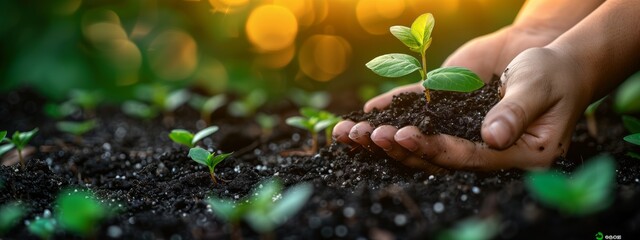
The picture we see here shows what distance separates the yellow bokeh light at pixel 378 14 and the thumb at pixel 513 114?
2.74m

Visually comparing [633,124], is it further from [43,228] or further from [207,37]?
[207,37]

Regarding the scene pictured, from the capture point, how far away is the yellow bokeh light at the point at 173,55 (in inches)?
175

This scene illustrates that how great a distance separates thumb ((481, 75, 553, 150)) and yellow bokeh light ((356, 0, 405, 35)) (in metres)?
2.74

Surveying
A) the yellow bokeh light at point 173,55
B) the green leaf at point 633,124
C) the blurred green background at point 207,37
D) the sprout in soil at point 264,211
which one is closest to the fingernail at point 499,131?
the sprout in soil at point 264,211

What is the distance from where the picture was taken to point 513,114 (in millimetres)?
1540

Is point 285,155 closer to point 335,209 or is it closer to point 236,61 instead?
point 335,209

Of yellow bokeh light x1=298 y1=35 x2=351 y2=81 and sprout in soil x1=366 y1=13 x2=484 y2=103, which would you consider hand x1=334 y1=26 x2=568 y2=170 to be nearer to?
sprout in soil x1=366 y1=13 x2=484 y2=103

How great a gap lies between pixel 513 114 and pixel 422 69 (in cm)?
37

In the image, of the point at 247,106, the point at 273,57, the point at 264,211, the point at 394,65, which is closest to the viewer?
the point at 264,211

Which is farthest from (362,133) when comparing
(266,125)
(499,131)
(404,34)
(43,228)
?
(266,125)

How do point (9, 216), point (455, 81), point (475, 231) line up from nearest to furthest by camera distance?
point (475, 231) → point (9, 216) → point (455, 81)

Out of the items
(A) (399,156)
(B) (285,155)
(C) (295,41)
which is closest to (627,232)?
(A) (399,156)

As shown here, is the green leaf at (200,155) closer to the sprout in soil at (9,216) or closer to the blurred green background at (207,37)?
the sprout in soil at (9,216)

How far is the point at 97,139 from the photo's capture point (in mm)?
3006
